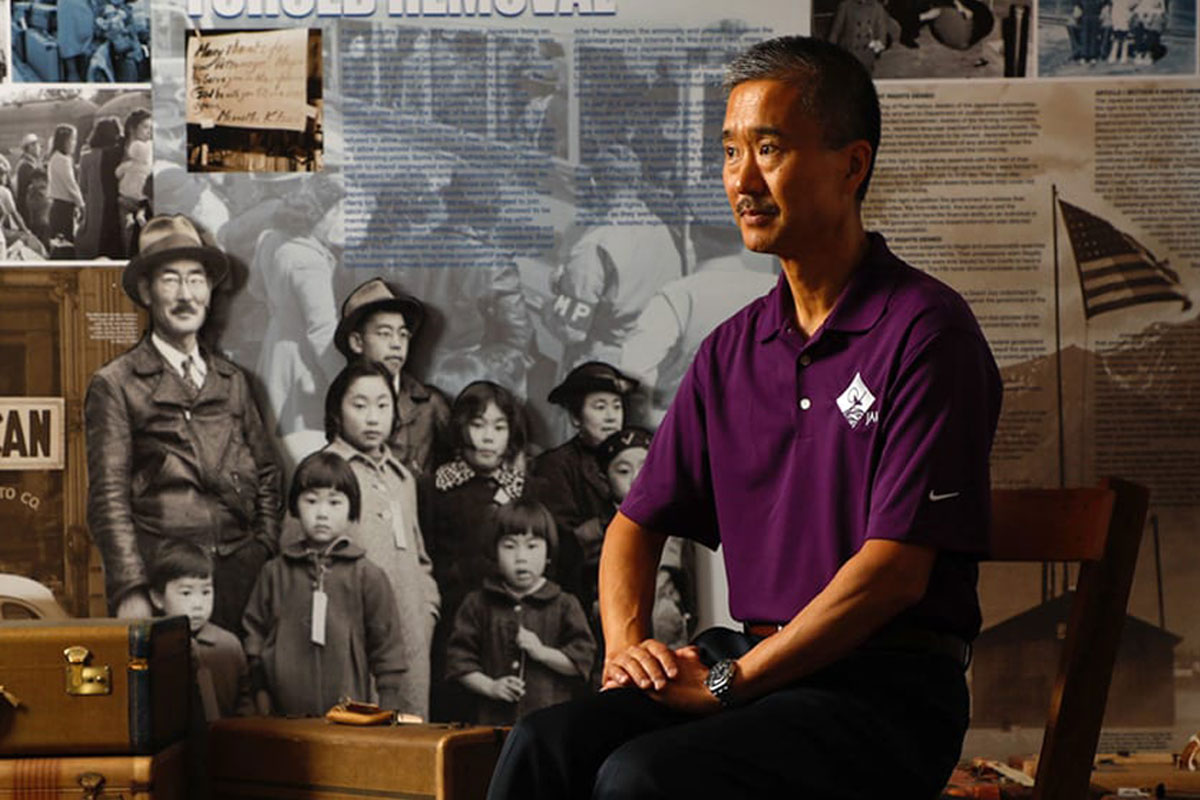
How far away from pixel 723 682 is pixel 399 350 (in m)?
1.98

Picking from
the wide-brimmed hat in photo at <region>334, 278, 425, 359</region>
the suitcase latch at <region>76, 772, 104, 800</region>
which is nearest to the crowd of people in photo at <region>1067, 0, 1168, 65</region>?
the wide-brimmed hat in photo at <region>334, 278, 425, 359</region>

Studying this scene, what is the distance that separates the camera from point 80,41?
3924 mm

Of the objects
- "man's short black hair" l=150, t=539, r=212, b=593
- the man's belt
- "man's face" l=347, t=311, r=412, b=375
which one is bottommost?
"man's short black hair" l=150, t=539, r=212, b=593

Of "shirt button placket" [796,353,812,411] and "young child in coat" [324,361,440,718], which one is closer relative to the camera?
"shirt button placket" [796,353,812,411]

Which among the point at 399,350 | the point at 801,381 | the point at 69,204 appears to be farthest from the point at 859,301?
the point at 69,204

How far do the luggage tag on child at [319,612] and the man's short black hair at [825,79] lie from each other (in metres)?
2.06

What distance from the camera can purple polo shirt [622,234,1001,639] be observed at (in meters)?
2.14

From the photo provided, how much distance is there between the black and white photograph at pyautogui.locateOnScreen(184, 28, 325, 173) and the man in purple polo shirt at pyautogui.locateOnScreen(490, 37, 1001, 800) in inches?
70.7

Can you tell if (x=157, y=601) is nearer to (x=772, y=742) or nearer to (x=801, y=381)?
(x=801, y=381)

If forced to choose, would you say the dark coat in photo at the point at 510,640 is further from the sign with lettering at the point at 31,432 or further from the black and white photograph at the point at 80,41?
the black and white photograph at the point at 80,41

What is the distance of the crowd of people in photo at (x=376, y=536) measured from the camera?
3936 mm

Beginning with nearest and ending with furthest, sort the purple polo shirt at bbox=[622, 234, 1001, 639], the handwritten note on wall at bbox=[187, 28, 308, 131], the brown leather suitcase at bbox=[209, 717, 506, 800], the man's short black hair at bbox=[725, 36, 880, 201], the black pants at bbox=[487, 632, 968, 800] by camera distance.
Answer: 1. the black pants at bbox=[487, 632, 968, 800]
2. the purple polo shirt at bbox=[622, 234, 1001, 639]
3. the man's short black hair at bbox=[725, 36, 880, 201]
4. the brown leather suitcase at bbox=[209, 717, 506, 800]
5. the handwritten note on wall at bbox=[187, 28, 308, 131]

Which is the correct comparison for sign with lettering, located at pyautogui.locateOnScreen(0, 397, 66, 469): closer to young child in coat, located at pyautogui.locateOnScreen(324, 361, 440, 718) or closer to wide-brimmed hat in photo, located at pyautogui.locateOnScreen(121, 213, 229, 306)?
wide-brimmed hat in photo, located at pyautogui.locateOnScreen(121, 213, 229, 306)

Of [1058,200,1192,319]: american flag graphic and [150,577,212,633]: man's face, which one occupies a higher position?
[1058,200,1192,319]: american flag graphic
